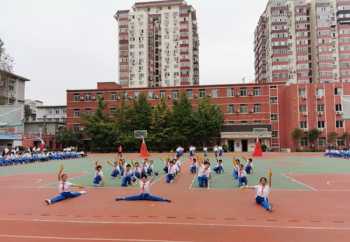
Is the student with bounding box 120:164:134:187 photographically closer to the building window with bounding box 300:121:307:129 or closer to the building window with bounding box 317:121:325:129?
the building window with bounding box 300:121:307:129

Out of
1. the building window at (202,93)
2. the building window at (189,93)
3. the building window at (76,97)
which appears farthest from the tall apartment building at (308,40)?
the building window at (76,97)

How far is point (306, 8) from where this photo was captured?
8706 cm

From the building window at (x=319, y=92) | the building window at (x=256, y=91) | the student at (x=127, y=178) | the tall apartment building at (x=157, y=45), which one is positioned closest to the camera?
the student at (x=127, y=178)

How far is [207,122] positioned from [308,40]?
44.6m

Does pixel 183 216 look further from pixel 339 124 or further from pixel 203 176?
pixel 339 124

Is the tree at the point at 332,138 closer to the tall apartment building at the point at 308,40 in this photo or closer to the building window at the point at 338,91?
the building window at the point at 338,91

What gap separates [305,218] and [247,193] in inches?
179

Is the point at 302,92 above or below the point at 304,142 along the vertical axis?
above

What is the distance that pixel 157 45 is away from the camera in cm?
9438

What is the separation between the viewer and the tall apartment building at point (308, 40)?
8294cm

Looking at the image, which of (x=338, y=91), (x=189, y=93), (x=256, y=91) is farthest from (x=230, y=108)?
(x=338, y=91)

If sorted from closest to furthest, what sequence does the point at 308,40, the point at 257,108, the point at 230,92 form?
the point at 257,108 → the point at 230,92 → the point at 308,40

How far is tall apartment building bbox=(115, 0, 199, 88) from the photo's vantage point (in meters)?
92.0

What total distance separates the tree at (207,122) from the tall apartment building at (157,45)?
32.4 m
